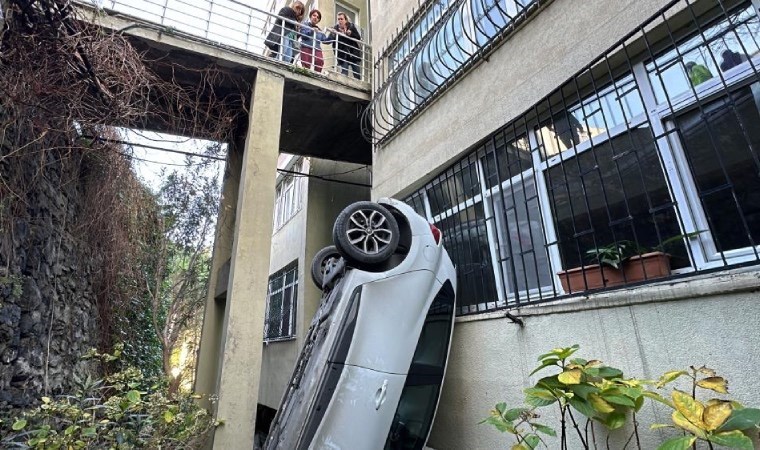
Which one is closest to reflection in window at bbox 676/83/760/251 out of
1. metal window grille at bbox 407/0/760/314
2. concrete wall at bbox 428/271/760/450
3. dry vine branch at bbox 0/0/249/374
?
metal window grille at bbox 407/0/760/314

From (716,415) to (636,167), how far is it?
1783 mm

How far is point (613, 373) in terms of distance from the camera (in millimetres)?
2064

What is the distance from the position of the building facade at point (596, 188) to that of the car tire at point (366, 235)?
1137 mm

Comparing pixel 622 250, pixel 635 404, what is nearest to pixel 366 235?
pixel 622 250

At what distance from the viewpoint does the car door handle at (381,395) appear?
281 centimetres

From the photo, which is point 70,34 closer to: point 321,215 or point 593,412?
point 321,215

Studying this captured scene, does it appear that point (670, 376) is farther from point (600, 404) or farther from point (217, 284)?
point (217, 284)

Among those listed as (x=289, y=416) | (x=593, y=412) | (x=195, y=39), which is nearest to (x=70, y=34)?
(x=195, y=39)

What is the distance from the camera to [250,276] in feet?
16.5

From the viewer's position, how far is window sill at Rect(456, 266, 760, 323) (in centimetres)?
189

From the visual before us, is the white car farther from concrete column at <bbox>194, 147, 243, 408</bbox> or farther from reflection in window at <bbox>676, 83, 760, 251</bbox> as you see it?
concrete column at <bbox>194, 147, 243, 408</bbox>

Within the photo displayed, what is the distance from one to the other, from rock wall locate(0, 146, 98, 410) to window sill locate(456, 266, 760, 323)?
492cm

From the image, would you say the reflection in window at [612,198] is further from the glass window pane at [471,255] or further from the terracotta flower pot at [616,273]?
the glass window pane at [471,255]

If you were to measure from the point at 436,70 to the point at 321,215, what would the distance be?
4369mm
